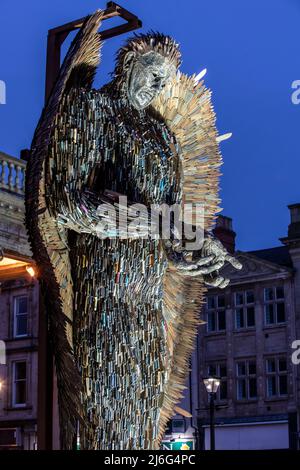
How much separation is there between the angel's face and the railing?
7.12 meters

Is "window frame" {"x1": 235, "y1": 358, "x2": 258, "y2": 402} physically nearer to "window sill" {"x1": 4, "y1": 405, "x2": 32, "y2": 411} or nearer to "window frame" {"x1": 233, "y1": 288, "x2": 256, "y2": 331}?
"window frame" {"x1": 233, "y1": 288, "x2": 256, "y2": 331}

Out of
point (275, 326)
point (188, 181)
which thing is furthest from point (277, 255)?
point (188, 181)

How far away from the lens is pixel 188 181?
7.56 ft

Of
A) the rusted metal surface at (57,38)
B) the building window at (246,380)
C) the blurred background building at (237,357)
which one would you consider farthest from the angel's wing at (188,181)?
the building window at (246,380)

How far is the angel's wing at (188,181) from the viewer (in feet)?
7.25

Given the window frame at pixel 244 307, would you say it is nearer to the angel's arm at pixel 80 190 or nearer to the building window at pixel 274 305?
the building window at pixel 274 305

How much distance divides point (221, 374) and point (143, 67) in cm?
1849

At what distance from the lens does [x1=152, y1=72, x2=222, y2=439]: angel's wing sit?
2209 millimetres

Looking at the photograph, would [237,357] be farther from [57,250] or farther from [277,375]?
[57,250]
